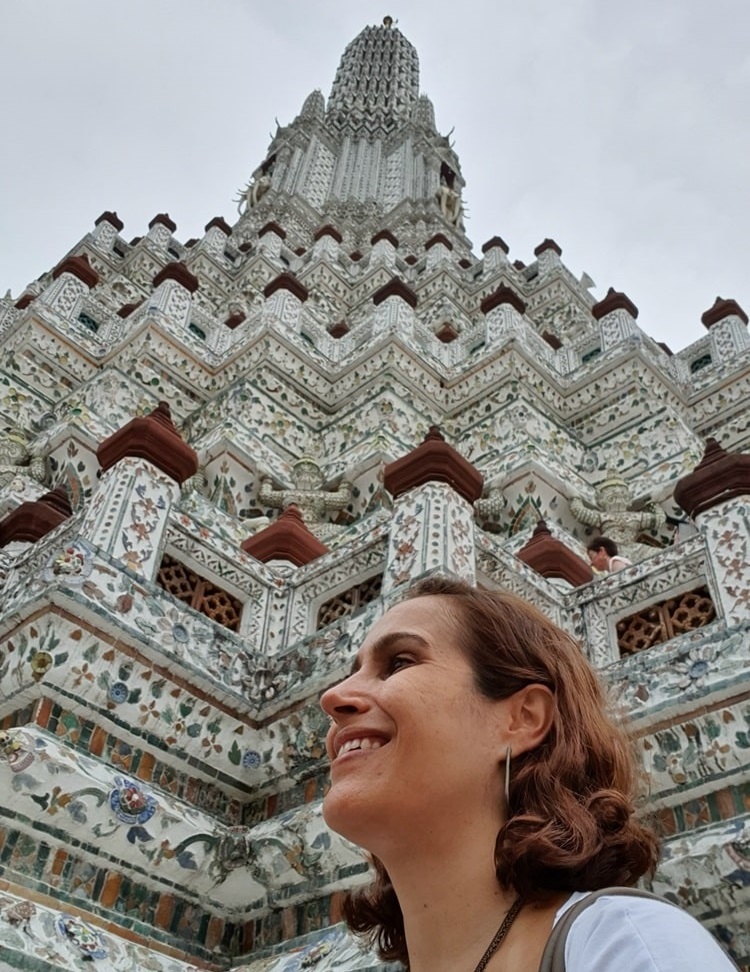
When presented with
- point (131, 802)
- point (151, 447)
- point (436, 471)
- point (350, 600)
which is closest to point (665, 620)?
point (436, 471)

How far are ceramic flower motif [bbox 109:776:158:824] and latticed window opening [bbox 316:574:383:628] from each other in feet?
4.34

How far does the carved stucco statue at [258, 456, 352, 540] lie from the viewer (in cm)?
803

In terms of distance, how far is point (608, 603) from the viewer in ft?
14.2

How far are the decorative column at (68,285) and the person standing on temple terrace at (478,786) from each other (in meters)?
9.53

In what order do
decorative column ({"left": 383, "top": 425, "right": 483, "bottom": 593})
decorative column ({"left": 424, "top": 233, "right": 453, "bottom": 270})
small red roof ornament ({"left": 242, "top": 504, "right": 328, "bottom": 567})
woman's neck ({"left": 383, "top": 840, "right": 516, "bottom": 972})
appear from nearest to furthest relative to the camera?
woman's neck ({"left": 383, "top": 840, "right": 516, "bottom": 972}) → decorative column ({"left": 383, "top": 425, "right": 483, "bottom": 593}) → small red roof ornament ({"left": 242, "top": 504, "right": 328, "bottom": 567}) → decorative column ({"left": 424, "top": 233, "right": 453, "bottom": 270})

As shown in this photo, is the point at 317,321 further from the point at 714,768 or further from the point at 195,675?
the point at 714,768

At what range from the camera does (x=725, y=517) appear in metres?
4.00

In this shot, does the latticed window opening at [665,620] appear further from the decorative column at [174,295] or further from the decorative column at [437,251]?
the decorative column at [437,251]

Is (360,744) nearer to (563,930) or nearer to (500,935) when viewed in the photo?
(500,935)

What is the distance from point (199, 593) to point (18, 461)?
3734 millimetres

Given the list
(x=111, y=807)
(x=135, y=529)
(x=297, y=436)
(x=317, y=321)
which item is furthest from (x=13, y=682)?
(x=317, y=321)

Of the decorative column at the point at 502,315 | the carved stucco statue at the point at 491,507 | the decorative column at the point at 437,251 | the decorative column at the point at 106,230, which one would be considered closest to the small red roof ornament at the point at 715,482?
the carved stucco statue at the point at 491,507

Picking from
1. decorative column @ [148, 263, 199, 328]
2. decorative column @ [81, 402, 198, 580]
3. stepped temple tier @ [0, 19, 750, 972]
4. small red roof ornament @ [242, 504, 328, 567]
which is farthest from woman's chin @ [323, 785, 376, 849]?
decorative column @ [148, 263, 199, 328]

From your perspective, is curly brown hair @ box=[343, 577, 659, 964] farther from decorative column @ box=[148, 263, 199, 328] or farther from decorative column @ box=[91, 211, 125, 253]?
decorative column @ box=[91, 211, 125, 253]
